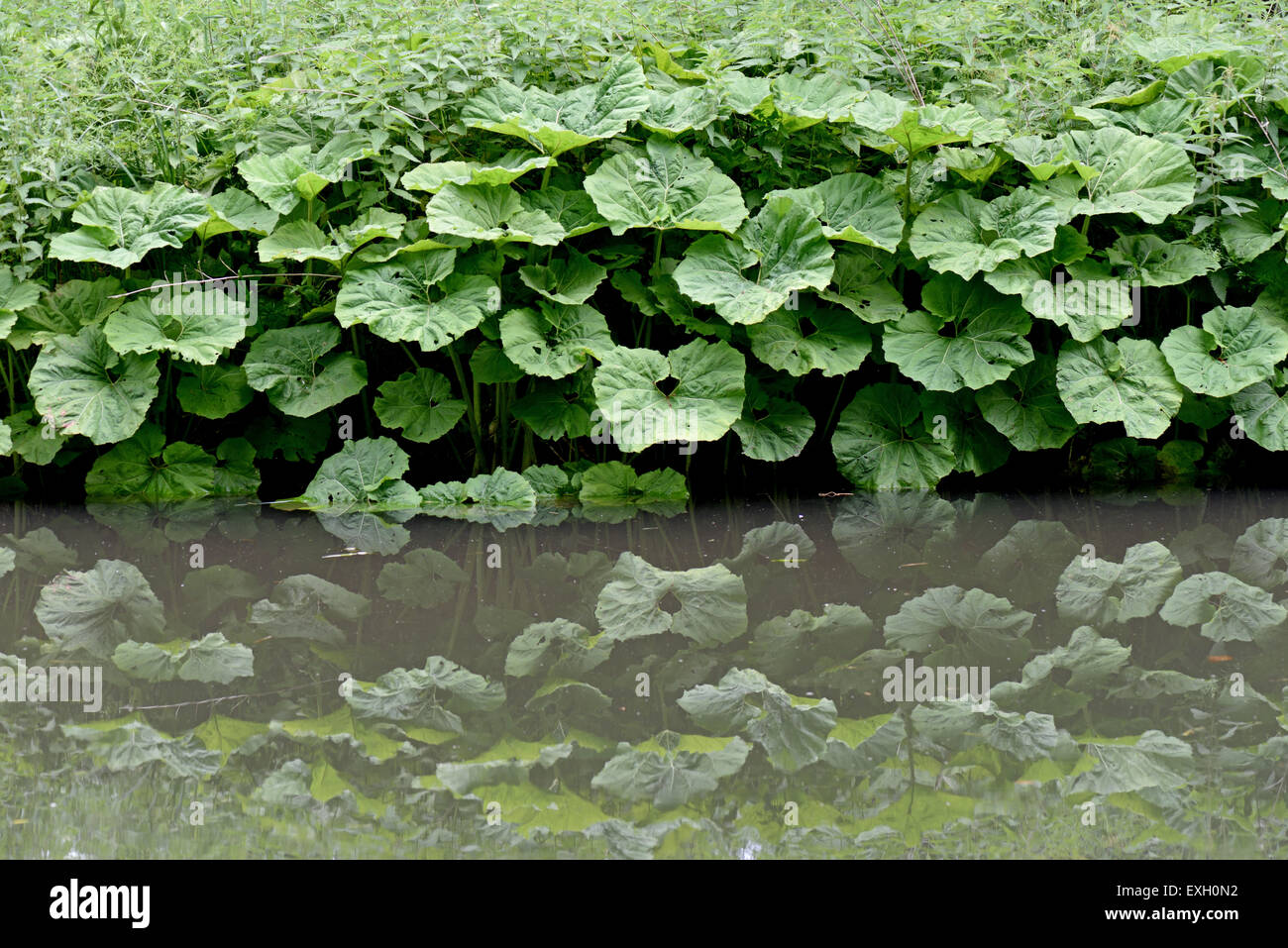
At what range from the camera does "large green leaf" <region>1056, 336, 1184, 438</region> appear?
4.15 meters

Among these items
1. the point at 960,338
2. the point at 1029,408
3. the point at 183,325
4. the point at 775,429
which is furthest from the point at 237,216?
the point at 1029,408

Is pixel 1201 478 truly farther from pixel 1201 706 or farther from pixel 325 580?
pixel 325 580

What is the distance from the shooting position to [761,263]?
4.20 m

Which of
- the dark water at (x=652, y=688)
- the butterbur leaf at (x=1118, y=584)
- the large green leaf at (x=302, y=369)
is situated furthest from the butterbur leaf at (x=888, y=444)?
the large green leaf at (x=302, y=369)

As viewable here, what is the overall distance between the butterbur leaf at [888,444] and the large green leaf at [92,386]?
2.52m

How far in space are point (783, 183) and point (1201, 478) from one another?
1.98 meters

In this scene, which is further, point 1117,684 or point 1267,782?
point 1117,684

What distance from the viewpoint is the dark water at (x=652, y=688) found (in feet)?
5.57

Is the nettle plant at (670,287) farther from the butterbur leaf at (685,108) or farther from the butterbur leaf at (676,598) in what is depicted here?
the butterbur leaf at (676,598)

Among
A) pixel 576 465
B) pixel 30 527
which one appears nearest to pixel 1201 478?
pixel 576 465

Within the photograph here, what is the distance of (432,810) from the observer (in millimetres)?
1733

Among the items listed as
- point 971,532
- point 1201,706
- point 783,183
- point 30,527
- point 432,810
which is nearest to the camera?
point 432,810

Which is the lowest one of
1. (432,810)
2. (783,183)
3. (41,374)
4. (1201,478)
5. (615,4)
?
(432,810)

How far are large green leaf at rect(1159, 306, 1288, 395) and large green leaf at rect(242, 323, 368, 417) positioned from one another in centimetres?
300
